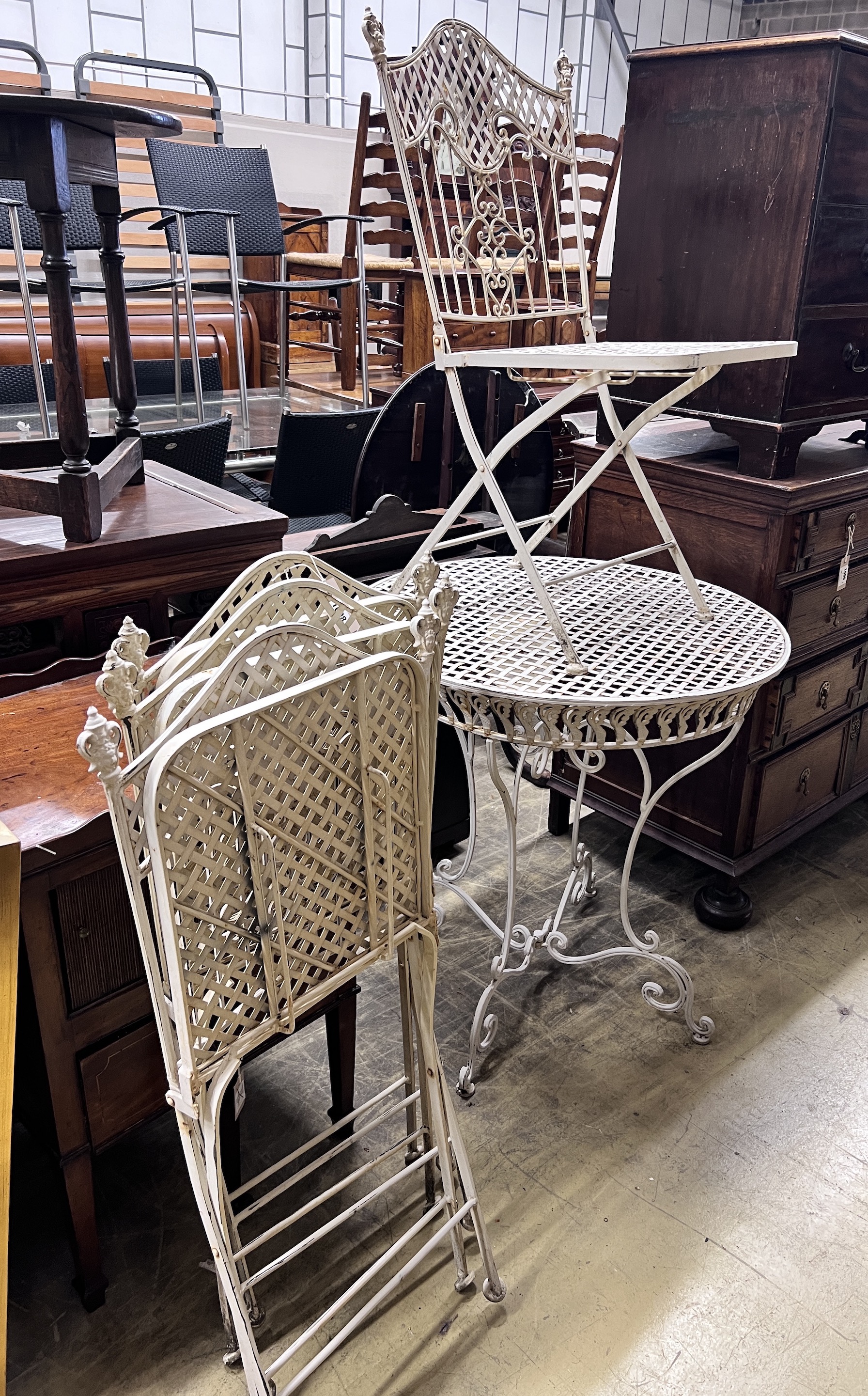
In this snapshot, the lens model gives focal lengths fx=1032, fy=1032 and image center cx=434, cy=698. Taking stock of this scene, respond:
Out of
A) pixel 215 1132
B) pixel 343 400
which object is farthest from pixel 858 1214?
pixel 343 400

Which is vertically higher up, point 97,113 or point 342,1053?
point 97,113

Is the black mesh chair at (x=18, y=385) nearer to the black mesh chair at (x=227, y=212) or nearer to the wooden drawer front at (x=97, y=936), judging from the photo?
the black mesh chair at (x=227, y=212)

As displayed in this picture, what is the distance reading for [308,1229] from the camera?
1.53 m

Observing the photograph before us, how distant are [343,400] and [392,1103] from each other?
331cm

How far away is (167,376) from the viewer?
14.4 ft

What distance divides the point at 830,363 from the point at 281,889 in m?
1.54

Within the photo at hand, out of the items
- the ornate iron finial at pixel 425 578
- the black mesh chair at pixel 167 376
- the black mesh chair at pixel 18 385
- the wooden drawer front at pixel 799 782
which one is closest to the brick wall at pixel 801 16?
the black mesh chair at pixel 167 376

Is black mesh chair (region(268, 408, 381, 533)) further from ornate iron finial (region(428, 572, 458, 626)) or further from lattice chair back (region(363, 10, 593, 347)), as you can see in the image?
ornate iron finial (region(428, 572, 458, 626))

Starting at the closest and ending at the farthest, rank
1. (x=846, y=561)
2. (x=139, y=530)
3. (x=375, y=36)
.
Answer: (x=375, y=36), (x=139, y=530), (x=846, y=561)

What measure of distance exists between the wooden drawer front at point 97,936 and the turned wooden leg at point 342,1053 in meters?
0.40

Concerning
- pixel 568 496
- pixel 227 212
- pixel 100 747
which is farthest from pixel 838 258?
pixel 227 212

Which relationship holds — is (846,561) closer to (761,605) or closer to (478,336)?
(761,605)

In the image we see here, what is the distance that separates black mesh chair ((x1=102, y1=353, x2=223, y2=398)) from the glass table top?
31 mm

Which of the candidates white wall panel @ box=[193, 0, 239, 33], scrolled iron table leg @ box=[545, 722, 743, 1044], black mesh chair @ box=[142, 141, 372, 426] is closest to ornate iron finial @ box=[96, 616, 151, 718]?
scrolled iron table leg @ box=[545, 722, 743, 1044]
